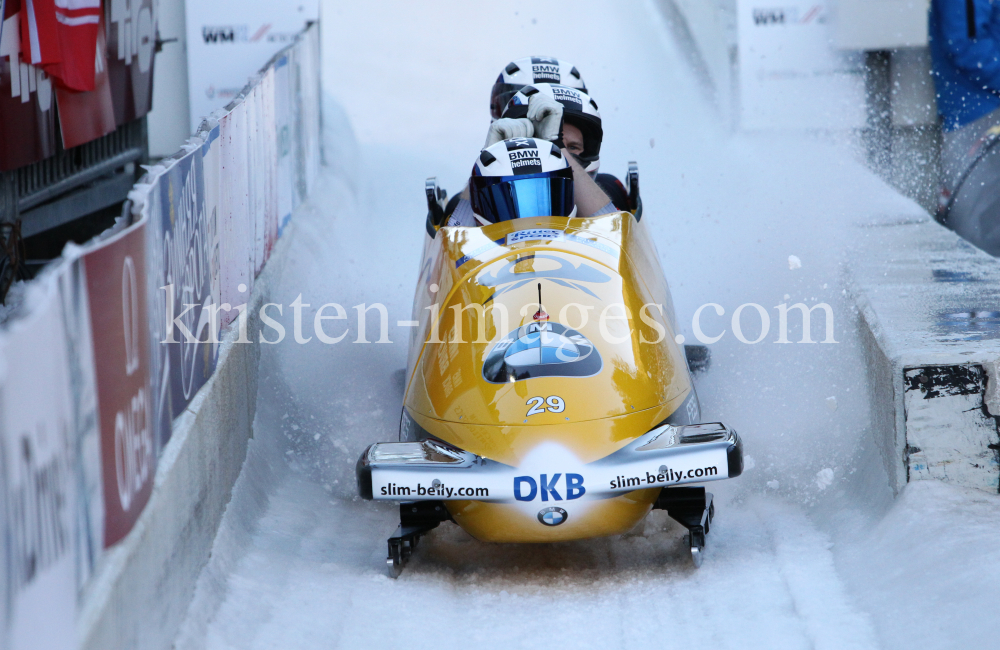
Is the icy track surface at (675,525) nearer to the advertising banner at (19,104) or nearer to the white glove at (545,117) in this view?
the white glove at (545,117)

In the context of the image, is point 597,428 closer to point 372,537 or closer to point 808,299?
point 372,537

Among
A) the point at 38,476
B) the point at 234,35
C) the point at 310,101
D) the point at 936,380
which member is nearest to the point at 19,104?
the point at 310,101

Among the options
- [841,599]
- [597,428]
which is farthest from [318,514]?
[841,599]

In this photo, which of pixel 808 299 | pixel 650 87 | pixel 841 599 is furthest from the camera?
pixel 650 87

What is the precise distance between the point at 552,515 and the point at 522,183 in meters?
1.46

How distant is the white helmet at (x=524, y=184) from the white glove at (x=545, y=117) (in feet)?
2.33

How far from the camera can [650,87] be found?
38.8ft

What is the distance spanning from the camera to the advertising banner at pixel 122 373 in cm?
217

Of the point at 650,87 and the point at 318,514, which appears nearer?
the point at 318,514

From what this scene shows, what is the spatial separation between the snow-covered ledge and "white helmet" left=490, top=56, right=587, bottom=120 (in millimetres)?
2345

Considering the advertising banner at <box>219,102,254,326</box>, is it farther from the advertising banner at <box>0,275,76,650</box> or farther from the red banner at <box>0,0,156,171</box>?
the advertising banner at <box>0,275,76,650</box>

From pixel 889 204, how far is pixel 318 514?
432cm

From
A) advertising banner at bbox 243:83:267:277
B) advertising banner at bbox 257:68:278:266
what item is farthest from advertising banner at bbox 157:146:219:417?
advertising banner at bbox 257:68:278:266

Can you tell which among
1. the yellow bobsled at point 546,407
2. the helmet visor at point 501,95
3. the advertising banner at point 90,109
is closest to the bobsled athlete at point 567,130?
the helmet visor at point 501,95
